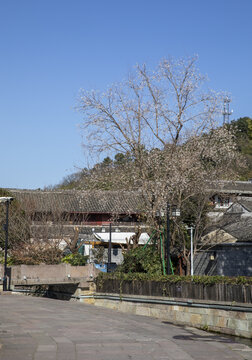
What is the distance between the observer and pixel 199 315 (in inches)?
752

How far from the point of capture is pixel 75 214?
44.0 meters

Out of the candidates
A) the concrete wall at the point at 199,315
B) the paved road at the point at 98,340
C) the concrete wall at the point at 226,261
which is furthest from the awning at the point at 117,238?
the paved road at the point at 98,340

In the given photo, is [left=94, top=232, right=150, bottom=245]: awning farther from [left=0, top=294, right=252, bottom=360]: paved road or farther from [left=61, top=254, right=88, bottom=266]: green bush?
[left=0, top=294, right=252, bottom=360]: paved road

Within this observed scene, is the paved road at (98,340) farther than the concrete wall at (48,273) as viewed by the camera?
No

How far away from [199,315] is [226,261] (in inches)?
336

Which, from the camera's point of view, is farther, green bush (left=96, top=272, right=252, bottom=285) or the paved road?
green bush (left=96, top=272, right=252, bottom=285)

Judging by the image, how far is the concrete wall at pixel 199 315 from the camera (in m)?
17.1

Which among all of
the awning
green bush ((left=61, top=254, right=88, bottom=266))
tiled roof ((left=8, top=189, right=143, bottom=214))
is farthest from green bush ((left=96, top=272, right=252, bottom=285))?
tiled roof ((left=8, top=189, right=143, bottom=214))

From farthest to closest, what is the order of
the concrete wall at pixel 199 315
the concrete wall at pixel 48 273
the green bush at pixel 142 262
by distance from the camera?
the concrete wall at pixel 48 273 < the green bush at pixel 142 262 < the concrete wall at pixel 199 315

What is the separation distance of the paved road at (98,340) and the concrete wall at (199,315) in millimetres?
1706

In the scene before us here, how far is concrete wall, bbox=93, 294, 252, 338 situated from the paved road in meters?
1.71

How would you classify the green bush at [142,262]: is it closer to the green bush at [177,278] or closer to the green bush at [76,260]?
the green bush at [177,278]

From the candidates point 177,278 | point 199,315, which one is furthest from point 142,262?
point 199,315

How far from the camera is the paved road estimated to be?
1080cm
